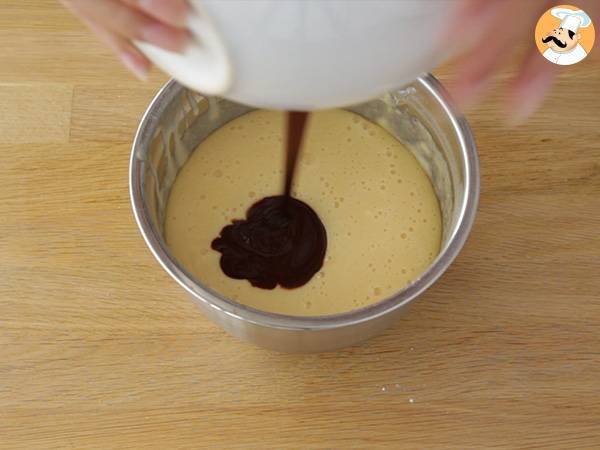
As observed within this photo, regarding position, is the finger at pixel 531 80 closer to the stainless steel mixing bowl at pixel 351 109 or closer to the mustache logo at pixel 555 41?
the stainless steel mixing bowl at pixel 351 109

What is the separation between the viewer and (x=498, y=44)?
65 cm

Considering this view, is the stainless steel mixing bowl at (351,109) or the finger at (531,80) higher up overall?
the finger at (531,80)

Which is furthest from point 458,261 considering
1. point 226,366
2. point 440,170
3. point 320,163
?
point 226,366

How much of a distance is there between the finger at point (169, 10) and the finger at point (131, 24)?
0.05 ft

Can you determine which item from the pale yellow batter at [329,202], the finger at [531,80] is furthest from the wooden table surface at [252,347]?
the finger at [531,80]

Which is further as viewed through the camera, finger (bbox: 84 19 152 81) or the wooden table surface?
the wooden table surface

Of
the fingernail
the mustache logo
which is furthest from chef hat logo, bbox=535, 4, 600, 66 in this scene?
the fingernail

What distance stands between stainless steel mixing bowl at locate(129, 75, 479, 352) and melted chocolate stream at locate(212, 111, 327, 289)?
92 mm

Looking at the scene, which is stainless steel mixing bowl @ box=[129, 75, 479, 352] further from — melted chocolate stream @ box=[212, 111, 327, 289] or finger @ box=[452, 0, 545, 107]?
finger @ box=[452, 0, 545, 107]

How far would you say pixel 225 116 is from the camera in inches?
42.3

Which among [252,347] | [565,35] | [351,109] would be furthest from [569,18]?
[252,347]

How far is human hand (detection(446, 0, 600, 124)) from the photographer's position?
58cm

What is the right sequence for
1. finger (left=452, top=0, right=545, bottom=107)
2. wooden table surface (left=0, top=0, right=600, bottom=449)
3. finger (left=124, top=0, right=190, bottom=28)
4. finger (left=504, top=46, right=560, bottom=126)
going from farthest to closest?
wooden table surface (left=0, top=0, right=600, bottom=449)
finger (left=504, top=46, right=560, bottom=126)
finger (left=452, top=0, right=545, bottom=107)
finger (left=124, top=0, right=190, bottom=28)

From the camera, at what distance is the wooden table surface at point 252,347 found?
0.95 metres
